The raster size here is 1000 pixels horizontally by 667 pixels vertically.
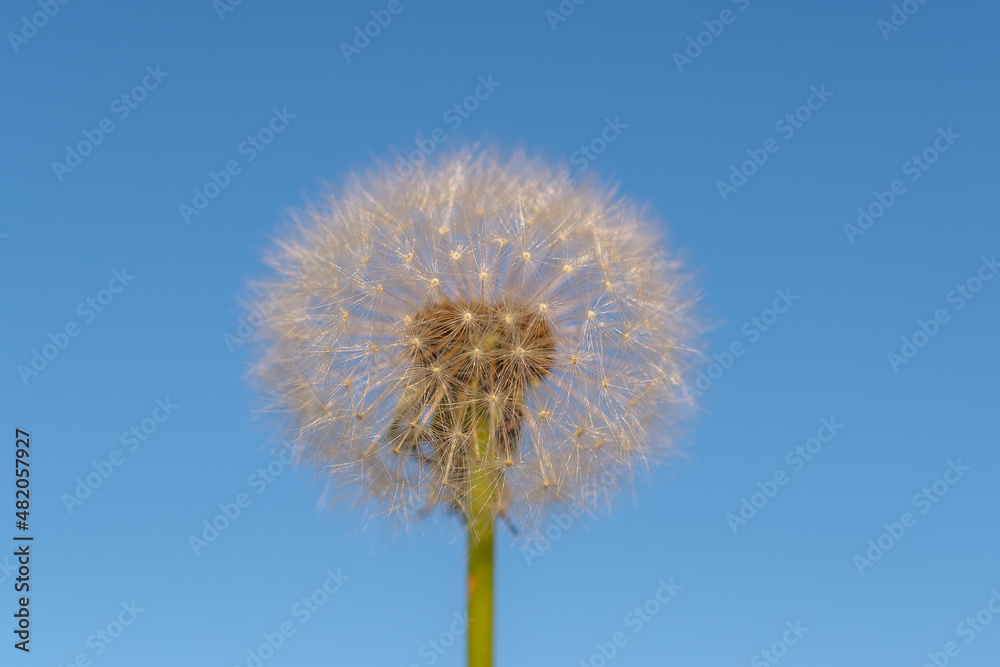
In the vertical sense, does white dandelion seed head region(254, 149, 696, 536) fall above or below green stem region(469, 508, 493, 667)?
above

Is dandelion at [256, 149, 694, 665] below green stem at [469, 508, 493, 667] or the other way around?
Result: the other way around

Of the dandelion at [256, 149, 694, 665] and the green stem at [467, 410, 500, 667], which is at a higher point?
the dandelion at [256, 149, 694, 665]

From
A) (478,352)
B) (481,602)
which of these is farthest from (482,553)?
(478,352)

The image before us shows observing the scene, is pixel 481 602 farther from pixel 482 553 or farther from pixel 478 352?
pixel 478 352

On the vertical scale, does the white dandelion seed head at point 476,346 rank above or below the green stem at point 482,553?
above
